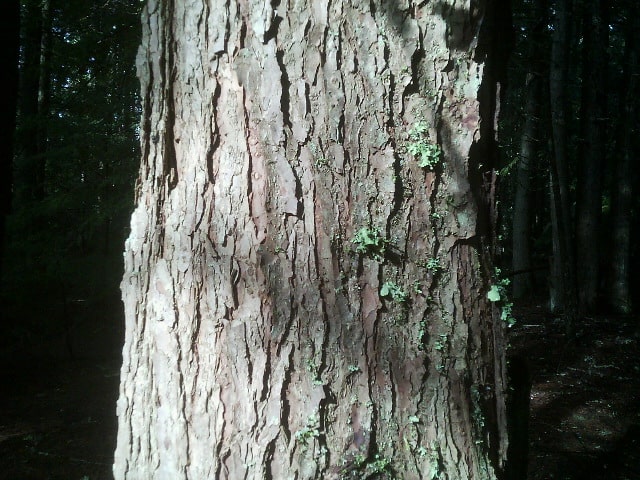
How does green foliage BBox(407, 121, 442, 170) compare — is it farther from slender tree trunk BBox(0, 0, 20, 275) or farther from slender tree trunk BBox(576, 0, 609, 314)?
slender tree trunk BBox(576, 0, 609, 314)

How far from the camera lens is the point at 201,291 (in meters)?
1.29

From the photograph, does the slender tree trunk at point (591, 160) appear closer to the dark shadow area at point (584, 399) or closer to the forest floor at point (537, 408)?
the dark shadow area at point (584, 399)

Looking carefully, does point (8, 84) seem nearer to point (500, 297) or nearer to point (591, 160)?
point (500, 297)

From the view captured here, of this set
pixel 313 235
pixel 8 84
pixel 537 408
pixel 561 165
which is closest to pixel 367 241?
pixel 313 235

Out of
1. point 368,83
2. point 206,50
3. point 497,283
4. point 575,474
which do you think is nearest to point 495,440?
point 497,283

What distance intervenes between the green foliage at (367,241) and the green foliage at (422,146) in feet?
0.65

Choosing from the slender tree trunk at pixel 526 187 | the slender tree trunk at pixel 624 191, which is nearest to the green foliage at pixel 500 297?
the slender tree trunk at pixel 526 187

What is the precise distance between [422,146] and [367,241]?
259 millimetres

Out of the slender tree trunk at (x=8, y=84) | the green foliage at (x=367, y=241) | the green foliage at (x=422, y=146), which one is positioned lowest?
the green foliage at (x=367, y=241)

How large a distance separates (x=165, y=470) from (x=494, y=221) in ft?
3.39

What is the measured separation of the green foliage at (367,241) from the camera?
1255 mm

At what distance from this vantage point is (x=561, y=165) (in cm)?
754

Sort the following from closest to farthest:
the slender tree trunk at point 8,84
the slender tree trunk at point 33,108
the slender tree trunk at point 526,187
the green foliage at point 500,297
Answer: the green foliage at point 500,297 → the slender tree trunk at point 8,84 → the slender tree trunk at point 33,108 → the slender tree trunk at point 526,187

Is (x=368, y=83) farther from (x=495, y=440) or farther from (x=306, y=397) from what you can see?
(x=495, y=440)
